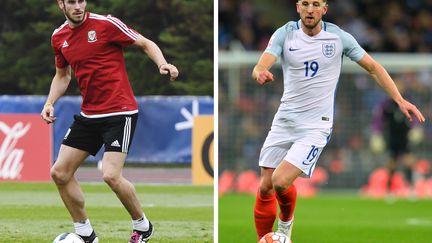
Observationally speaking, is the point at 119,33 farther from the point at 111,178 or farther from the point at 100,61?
the point at 111,178

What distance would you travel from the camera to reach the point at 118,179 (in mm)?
8180

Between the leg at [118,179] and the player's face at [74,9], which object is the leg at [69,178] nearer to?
the leg at [118,179]

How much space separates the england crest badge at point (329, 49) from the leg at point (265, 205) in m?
1.12

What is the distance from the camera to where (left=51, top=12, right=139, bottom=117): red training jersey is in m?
8.32

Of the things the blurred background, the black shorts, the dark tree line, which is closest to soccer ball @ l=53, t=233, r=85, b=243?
the black shorts

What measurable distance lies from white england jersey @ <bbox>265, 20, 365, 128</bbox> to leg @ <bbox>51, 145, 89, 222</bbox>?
6.03ft

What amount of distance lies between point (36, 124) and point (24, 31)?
1.74 meters

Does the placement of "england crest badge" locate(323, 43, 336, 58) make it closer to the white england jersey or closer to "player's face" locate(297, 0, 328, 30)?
the white england jersey

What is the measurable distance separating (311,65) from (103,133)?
184 centimetres

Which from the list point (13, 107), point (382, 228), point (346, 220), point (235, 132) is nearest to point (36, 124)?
point (13, 107)

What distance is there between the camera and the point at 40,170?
17406 millimetres

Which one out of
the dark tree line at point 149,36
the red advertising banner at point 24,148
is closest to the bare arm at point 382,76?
the dark tree line at point 149,36

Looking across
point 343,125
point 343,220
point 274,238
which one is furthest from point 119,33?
point 343,125

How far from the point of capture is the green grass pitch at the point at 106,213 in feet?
31.5
